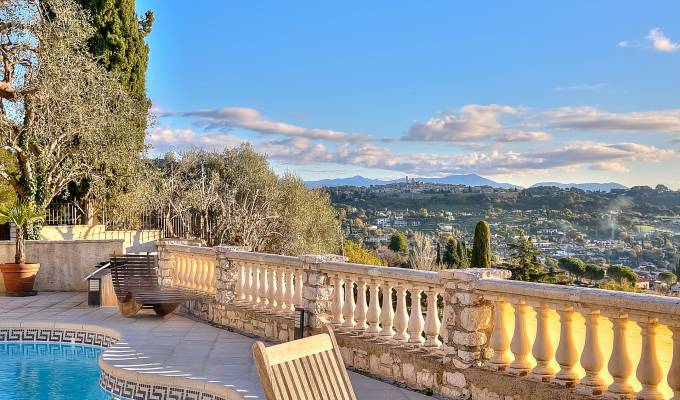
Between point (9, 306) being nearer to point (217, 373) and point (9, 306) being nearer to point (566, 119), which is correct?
point (217, 373)

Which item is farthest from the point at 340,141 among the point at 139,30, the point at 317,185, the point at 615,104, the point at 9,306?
the point at 9,306

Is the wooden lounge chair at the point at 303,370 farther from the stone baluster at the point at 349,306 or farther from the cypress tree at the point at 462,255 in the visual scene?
the cypress tree at the point at 462,255

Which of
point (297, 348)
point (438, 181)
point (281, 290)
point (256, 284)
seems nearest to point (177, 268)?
point (256, 284)

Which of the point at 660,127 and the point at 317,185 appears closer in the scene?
the point at 660,127

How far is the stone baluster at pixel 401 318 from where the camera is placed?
21.2 ft

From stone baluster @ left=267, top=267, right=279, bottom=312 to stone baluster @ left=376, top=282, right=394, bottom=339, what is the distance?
7.54 ft

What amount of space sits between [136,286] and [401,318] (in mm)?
5525

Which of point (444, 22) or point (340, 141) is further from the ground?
point (444, 22)

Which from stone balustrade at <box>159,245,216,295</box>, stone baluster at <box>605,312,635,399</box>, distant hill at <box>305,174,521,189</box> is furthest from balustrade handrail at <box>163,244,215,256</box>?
distant hill at <box>305,174,521,189</box>

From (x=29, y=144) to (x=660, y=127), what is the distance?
22.7 m

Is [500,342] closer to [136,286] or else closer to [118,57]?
[136,286]

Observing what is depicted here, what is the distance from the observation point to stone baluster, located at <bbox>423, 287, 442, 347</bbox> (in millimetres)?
6094

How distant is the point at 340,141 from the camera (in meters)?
35.9

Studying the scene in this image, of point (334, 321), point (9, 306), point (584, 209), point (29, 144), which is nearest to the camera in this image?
point (334, 321)
